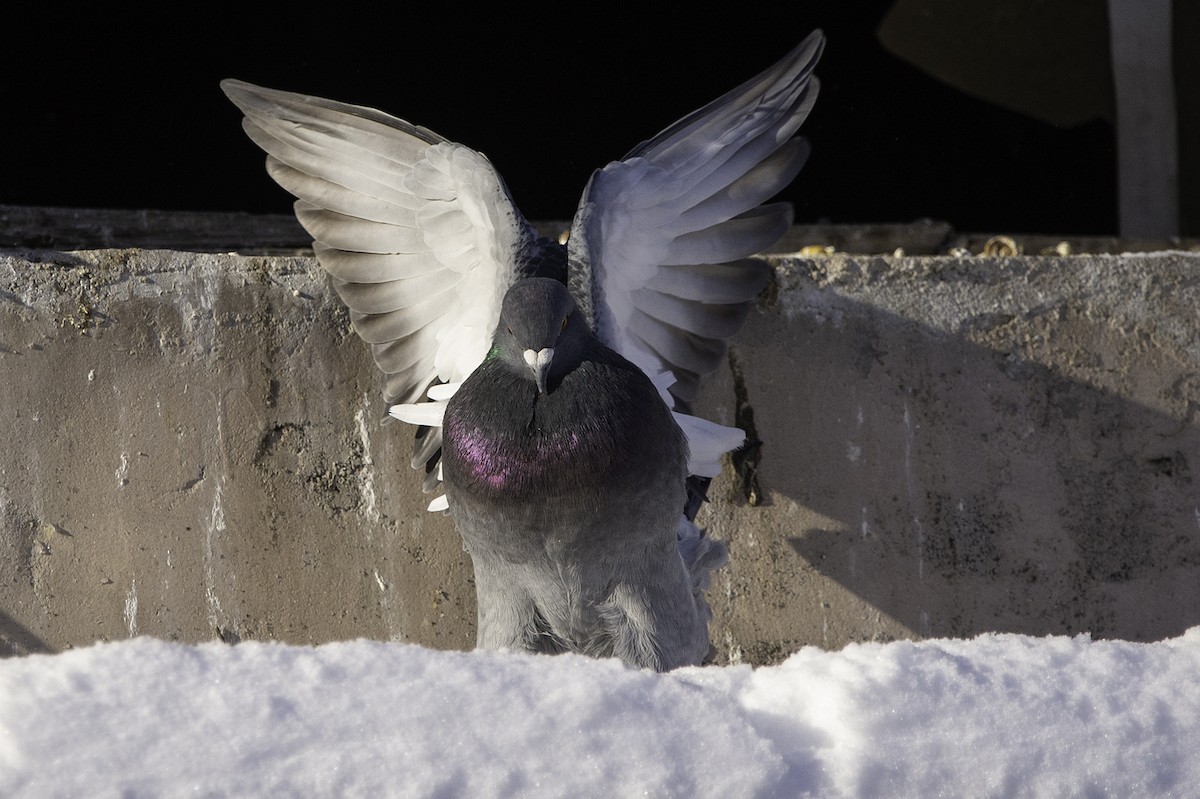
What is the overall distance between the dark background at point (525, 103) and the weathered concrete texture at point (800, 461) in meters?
3.89

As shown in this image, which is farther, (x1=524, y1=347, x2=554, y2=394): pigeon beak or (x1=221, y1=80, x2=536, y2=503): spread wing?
(x1=221, y1=80, x2=536, y2=503): spread wing

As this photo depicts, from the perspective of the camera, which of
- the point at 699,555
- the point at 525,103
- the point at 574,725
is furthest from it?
the point at 525,103

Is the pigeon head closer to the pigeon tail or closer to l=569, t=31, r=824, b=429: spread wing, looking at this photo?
l=569, t=31, r=824, b=429: spread wing

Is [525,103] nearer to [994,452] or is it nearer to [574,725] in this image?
[994,452]

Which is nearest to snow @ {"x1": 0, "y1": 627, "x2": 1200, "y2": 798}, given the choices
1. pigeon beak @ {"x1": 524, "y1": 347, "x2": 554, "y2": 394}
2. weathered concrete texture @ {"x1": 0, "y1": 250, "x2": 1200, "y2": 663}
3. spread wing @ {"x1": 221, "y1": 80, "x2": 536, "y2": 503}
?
pigeon beak @ {"x1": 524, "y1": 347, "x2": 554, "y2": 394}

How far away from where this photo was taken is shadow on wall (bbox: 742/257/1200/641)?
11.9 feet

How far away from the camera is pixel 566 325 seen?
269 cm

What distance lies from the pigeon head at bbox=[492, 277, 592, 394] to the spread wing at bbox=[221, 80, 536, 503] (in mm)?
430

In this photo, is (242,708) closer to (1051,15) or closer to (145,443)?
(145,443)

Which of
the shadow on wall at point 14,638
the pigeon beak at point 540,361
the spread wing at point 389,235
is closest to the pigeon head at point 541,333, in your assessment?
the pigeon beak at point 540,361

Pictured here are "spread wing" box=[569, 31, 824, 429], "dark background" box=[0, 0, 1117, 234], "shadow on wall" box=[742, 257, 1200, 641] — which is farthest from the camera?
"dark background" box=[0, 0, 1117, 234]

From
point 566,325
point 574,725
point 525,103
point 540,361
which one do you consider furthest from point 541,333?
Answer: point 525,103

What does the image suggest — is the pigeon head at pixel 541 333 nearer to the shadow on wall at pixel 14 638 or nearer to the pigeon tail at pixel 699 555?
the pigeon tail at pixel 699 555

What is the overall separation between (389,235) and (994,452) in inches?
79.4
